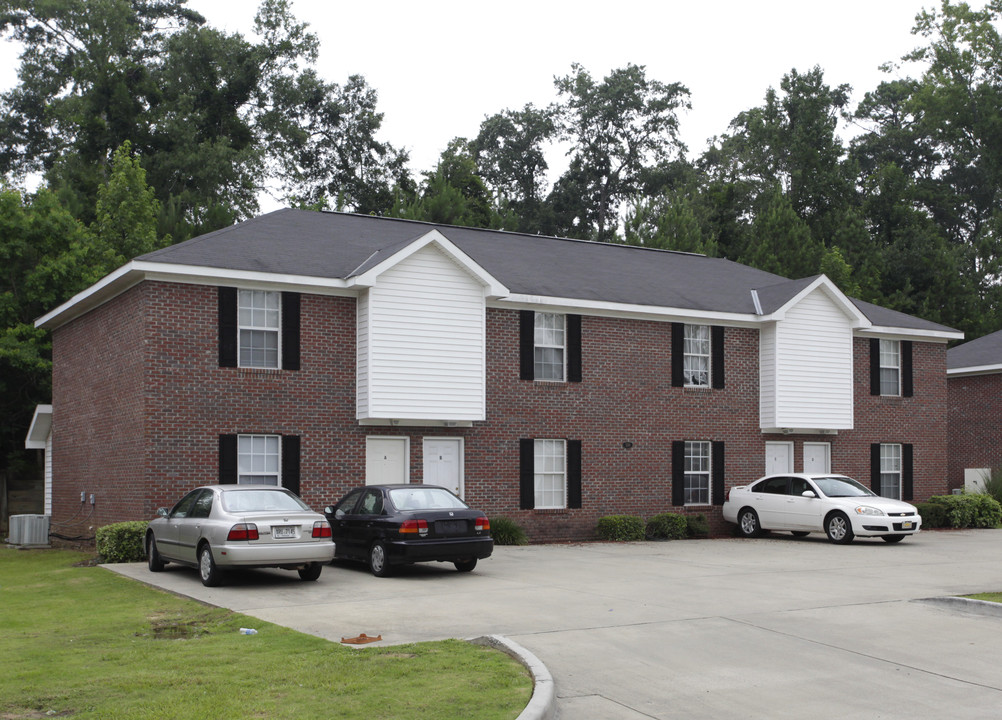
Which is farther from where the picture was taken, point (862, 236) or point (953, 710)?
point (862, 236)

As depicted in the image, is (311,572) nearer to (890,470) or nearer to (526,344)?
(526,344)

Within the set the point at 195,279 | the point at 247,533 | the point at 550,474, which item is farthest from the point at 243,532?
the point at 550,474

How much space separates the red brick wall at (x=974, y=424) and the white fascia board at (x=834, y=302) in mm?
9126

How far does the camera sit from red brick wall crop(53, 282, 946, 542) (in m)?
20.3

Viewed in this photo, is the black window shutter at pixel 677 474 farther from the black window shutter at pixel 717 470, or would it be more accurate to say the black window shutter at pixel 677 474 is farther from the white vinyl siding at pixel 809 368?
the white vinyl siding at pixel 809 368

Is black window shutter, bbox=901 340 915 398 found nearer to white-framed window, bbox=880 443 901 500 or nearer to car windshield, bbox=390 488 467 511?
white-framed window, bbox=880 443 901 500

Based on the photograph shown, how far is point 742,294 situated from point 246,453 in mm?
14688

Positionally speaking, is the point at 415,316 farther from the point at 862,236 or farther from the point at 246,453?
the point at 862,236

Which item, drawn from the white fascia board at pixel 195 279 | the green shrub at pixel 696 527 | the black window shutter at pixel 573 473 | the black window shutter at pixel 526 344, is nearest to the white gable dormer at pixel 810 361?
the green shrub at pixel 696 527

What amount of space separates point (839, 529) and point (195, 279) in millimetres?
14705

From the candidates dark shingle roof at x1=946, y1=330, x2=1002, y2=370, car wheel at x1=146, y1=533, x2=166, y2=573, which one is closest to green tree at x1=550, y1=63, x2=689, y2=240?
dark shingle roof at x1=946, y1=330, x2=1002, y2=370

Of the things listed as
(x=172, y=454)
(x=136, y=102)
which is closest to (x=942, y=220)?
(x=136, y=102)

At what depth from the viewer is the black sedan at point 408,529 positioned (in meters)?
16.0

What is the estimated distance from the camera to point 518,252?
27.9 metres
